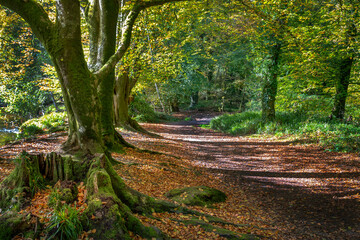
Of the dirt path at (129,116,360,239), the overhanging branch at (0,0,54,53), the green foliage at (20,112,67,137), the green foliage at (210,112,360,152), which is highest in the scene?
the overhanging branch at (0,0,54,53)

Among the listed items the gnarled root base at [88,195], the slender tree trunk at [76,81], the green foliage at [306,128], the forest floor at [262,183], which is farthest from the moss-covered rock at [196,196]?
the green foliage at [306,128]

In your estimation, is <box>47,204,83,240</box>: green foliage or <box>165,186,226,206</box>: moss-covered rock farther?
<box>165,186,226,206</box>: moss-covered rock

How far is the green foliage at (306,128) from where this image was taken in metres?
9.98

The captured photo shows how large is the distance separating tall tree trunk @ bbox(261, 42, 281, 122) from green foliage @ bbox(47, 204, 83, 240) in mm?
14356

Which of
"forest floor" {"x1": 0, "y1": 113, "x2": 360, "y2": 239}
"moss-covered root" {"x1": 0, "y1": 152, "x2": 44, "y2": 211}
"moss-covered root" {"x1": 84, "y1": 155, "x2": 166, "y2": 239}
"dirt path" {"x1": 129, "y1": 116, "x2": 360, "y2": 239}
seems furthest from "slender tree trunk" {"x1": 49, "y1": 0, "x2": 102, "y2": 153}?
"dirt path" {"x1": 129, "y1": 116, "x2": 360, "y2": 239}

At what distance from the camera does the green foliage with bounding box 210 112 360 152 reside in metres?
9.98

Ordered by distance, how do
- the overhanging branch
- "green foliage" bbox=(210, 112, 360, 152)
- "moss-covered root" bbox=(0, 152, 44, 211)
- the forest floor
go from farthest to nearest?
"green foliage" bbox=(210, 112, 360, 152) → the overhanging branch → the forest floor → "moss-covered root" bbox=(0, 152, 44, 211)

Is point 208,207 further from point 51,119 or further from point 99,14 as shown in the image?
point 51,119

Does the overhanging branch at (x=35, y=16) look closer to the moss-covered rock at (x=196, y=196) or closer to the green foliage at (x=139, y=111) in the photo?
the moss-covered rock at (x=196, y=196)

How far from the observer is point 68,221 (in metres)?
2.52

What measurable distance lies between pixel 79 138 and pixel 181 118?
79.4ft

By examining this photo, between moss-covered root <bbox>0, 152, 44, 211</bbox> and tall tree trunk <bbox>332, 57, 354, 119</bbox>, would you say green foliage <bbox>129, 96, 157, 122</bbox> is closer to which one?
tall tree trunk <bbox>332, 57, 354, 119</bbox>

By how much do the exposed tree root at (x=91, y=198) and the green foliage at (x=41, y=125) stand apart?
8.03 metres

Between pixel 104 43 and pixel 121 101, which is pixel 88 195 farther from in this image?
pixel 121 101
